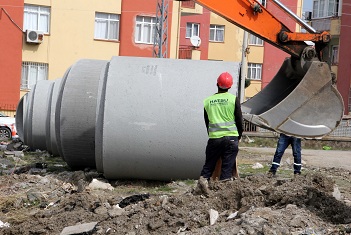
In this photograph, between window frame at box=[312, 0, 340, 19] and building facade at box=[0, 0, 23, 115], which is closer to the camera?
building facade at box=[0, 0, 23, 115]

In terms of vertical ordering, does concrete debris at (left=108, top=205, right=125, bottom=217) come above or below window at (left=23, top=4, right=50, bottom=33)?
below

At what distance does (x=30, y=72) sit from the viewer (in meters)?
38.8

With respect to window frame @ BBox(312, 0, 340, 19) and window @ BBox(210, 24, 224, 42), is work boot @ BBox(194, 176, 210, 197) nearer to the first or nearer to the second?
window frame @ BBox(312, 0, 340, 19)

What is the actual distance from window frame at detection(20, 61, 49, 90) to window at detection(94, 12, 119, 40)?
9.58 feet

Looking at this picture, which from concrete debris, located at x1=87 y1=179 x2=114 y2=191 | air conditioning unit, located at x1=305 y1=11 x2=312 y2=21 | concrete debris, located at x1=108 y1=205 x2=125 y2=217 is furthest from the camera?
air conditioning unit, located at x1=305 y1=11 x2=312 y2=21

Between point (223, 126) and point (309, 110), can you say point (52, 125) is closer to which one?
point (309, 110)

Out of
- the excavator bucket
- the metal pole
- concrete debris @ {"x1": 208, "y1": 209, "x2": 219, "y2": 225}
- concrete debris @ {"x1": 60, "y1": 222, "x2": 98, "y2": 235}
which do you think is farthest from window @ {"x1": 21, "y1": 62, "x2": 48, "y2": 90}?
concrete debris @ {"x1": 208, "y1": 209, "x2": 219, "y2": 225}

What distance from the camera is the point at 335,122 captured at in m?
14.0

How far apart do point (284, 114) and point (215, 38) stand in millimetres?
42227

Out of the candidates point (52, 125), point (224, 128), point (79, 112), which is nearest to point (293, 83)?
point (79, 112)

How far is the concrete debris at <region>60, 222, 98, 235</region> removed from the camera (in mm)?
8930

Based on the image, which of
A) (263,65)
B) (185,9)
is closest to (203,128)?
(185,9)

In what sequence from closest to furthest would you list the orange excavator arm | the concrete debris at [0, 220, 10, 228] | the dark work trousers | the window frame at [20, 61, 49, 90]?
the concrete debris at [0, 220, 10, 228]
the dark work trousers
the orange excavator arm
the window frame at [20, 61, 49, 90]

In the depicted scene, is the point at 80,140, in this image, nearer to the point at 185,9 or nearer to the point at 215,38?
the point at 185,9
